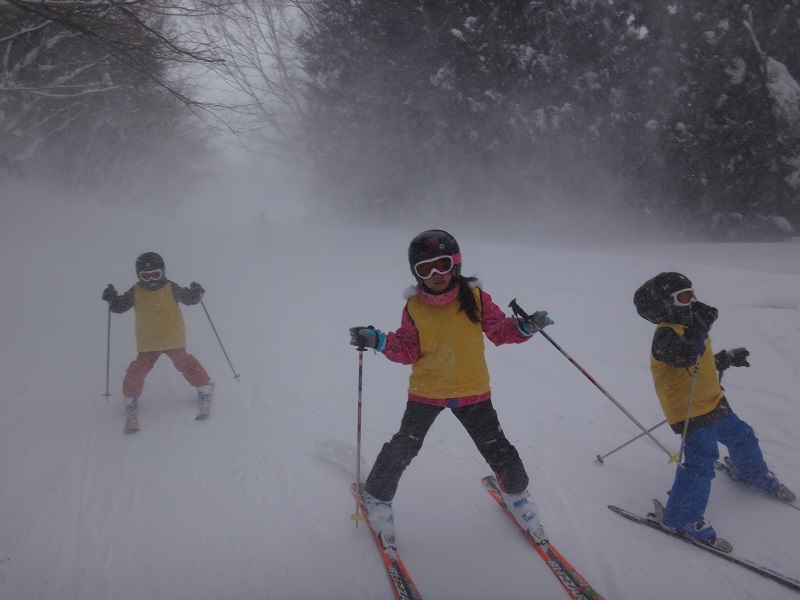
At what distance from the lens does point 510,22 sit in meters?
10.0

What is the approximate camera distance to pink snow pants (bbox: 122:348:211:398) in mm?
4316

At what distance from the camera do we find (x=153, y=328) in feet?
14.4

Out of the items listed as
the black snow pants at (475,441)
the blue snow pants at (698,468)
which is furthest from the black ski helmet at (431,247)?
the blue snow pants at (698,468)

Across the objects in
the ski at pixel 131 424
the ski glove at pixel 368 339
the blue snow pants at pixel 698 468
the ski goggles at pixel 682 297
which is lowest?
the ski at pixel 131 424

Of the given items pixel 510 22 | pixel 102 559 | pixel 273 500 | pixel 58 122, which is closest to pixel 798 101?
pixel 510 22

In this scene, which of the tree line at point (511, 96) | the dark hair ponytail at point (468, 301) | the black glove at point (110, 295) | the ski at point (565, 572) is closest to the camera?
the ski at point (565, 572)

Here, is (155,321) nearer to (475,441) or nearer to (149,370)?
(149,370)

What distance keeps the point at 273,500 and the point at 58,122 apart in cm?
1730

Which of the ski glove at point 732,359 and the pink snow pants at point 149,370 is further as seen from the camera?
the pink snow pants at point 149,370

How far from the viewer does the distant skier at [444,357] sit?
238cm

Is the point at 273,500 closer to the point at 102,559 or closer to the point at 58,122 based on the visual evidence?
the point at 102,559

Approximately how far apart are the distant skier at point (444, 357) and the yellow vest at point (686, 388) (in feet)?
3.36

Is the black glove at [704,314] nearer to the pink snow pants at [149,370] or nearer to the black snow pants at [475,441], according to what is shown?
the black snow pants at [475,441]

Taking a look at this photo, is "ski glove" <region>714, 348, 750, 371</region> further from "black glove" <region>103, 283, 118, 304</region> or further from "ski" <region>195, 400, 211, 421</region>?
"black glove" <region>103, 283, 118, 304</region>
